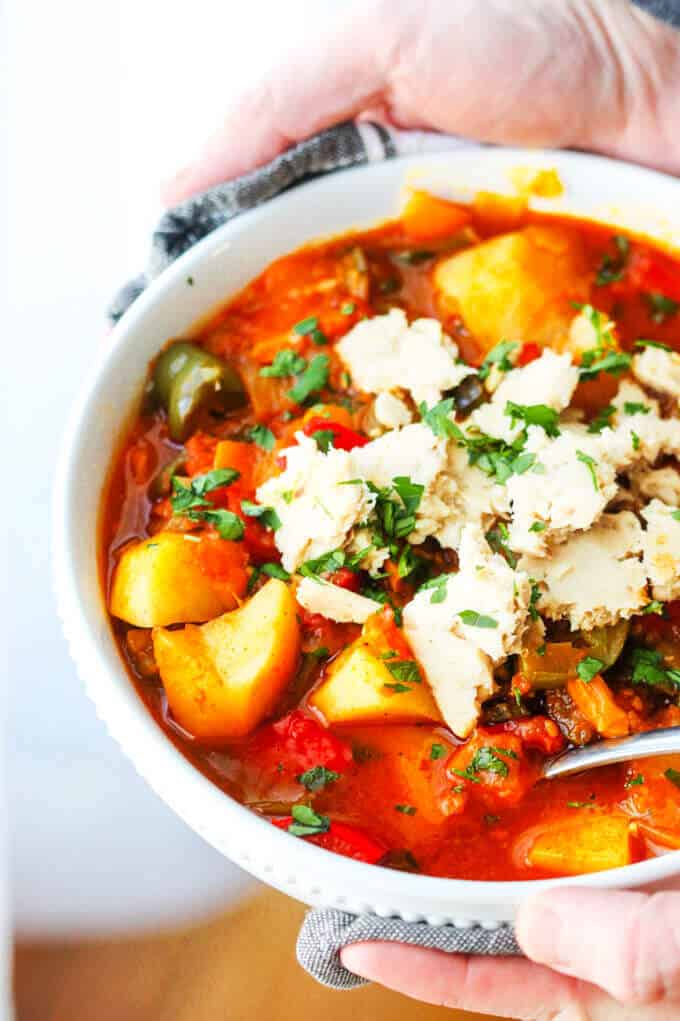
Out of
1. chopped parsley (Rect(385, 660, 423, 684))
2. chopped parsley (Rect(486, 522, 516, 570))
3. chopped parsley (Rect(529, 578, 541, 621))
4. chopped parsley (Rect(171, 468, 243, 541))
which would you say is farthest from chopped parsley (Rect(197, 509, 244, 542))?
chopped parsley (Rect(529, 578, 541, 621))

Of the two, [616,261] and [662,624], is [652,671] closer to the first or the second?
[662,624]

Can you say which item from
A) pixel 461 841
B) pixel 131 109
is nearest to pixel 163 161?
pixel 131 109

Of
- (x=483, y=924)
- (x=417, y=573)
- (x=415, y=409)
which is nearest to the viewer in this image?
(x=483, y=924)

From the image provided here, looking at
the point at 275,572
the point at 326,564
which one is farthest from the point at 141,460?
the point at 326,564

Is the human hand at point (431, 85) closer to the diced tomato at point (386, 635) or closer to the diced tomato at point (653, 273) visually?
the diced tomato at point (653, 273)

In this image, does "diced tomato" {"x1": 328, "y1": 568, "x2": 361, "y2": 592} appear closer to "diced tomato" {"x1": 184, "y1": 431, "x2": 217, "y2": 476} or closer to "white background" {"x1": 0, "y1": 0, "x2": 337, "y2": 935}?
"diced tomato" {"x1": 184, "y1": 431, "x2": 217, "y2": 476}

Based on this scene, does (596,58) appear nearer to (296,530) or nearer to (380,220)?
(380,220)
